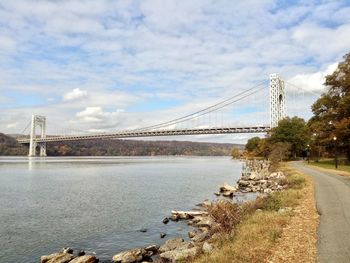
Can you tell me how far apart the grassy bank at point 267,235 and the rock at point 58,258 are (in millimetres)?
5718

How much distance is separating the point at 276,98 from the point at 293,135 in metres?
25.2

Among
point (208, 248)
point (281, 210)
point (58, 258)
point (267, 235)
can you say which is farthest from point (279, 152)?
point (208, 248)

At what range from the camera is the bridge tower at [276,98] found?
3642 inches

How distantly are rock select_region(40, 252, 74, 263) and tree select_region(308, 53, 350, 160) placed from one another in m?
35.1

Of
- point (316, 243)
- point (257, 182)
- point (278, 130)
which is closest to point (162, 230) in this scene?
point (316, 243)

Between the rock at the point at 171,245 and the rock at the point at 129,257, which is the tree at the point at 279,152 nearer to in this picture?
the rock at the point at 171,245

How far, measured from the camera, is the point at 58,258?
586 inches

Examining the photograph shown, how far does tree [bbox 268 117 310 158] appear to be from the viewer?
6946cm

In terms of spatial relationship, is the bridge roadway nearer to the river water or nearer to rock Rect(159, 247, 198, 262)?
the river water

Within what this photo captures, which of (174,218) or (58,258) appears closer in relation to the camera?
(58,258)

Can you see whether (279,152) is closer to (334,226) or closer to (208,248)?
(334,226)

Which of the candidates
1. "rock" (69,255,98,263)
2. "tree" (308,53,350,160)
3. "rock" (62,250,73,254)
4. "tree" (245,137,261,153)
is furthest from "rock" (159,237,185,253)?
"tree" (245,137,261,153)

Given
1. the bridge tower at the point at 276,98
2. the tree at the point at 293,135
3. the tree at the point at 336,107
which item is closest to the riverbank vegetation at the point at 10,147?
the bridge tower at the point at 276,98

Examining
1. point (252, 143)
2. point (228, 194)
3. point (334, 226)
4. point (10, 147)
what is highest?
point (252, 143)
